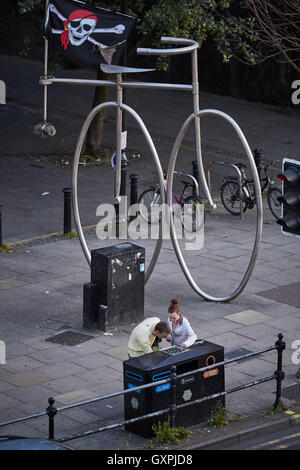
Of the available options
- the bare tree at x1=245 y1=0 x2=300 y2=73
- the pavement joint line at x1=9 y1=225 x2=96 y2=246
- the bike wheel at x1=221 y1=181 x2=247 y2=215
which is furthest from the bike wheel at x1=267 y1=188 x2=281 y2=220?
the bare tree at x1=245 y1=0 x2=300 y2=73

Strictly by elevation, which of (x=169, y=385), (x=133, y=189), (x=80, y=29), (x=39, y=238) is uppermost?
(x=80, y=29)

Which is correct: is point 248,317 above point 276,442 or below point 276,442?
above

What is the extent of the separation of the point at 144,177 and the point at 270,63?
1275 cm

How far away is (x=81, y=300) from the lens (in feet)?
50.0

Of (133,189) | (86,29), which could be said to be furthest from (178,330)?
(133,189)

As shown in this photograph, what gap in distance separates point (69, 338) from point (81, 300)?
1738mm

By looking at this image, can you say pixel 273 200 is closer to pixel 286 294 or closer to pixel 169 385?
pixel 286 294

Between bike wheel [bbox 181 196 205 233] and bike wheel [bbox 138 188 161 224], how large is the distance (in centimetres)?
62

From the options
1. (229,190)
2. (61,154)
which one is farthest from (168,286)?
(61,154)

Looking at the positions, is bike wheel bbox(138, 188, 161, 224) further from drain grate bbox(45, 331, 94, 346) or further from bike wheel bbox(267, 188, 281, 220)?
drain grate bbox(45, 331, 94, 346)

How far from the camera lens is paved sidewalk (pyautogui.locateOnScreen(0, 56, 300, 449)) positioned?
445 inches

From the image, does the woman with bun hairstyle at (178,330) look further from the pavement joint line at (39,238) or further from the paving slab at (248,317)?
the pavement joint line at (39,238)

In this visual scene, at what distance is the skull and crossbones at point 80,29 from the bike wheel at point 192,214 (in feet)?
17.2

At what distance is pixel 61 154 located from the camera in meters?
26.0
